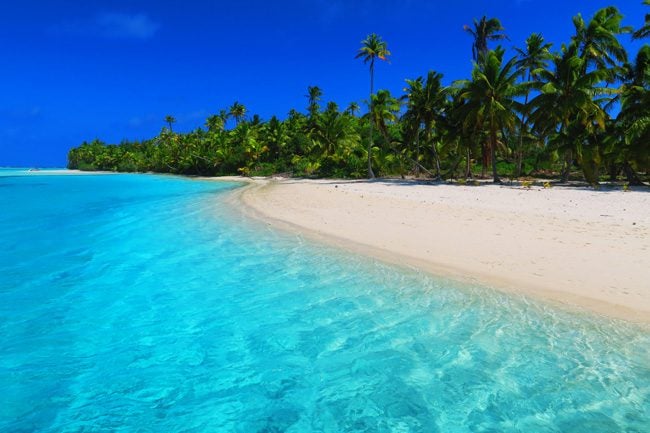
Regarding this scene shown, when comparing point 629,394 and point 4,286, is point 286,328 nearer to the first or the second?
point 629,394

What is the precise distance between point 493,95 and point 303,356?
24.9 meters

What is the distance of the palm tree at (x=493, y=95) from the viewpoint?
2498cm

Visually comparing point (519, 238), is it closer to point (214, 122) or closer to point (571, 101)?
point (571, 101)

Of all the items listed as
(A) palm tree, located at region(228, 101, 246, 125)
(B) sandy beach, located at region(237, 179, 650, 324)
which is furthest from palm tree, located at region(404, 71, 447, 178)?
(A) palm tree, located at region(228, 101, 246, 125)

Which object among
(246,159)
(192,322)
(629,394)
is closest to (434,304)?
(629,394)

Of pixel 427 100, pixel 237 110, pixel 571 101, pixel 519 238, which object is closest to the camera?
pixel 519 238

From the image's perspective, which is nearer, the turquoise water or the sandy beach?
the turquoise water

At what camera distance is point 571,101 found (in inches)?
931

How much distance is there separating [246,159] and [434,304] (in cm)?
5136

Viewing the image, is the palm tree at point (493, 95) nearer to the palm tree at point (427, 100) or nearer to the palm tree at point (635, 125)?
the palm tree at point (427, 100)

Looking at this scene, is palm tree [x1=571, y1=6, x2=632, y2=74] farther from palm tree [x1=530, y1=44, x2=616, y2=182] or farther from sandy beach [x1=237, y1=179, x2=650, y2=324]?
sandy beach [x1=237, y1=179, x2=650, y2=324]

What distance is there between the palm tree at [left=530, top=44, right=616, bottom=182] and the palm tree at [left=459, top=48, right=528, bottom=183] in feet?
4.74

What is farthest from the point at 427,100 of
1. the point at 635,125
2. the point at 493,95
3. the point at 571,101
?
the point at 635,125

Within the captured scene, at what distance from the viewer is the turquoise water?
12.0 feet
